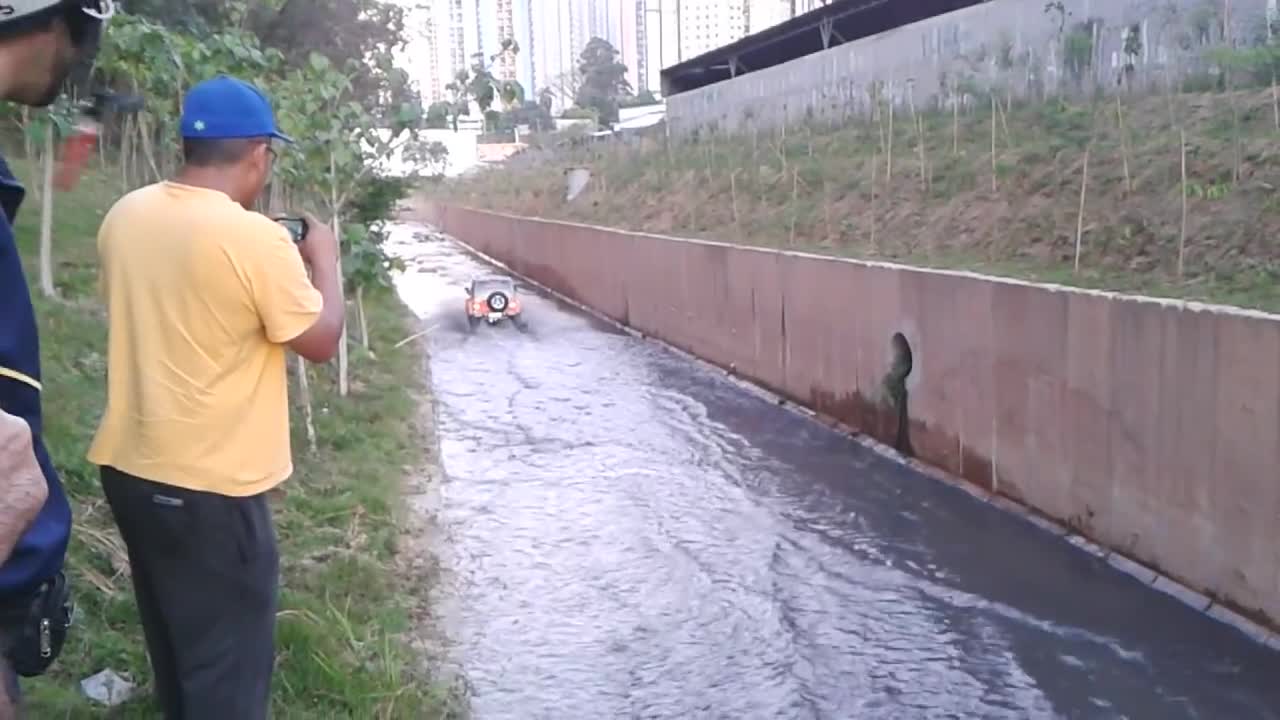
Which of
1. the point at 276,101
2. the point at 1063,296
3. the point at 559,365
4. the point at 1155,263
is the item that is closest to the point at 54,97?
the point at 1063,296

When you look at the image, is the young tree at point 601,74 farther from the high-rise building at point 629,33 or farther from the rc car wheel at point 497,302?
the rc car wheel at point 497,302

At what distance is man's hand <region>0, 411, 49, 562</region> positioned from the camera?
1468mm

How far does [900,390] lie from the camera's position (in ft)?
41.2

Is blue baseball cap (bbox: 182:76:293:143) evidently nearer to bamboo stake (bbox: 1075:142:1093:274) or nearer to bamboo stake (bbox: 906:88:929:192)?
bamboo stake (bbox: 1075:142:1093:274)

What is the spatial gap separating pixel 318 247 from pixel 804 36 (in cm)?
3443

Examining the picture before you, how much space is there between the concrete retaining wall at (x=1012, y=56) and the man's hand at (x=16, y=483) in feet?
44.8

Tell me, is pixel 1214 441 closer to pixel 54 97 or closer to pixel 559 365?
pixel 54 97

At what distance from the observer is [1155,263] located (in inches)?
423

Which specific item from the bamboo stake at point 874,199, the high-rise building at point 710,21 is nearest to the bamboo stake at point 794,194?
the bamboo stake at point 874,199

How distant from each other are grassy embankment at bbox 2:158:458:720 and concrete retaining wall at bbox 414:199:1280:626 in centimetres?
441

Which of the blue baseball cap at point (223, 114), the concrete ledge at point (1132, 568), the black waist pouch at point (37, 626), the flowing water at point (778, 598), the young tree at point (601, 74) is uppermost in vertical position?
the young tree at point (601, 74)

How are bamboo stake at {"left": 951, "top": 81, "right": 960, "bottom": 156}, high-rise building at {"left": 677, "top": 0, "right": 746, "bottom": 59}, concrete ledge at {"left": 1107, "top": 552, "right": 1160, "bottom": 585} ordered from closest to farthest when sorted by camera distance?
concrete ledge at {"left": 1107, "top": 552, "right": 1160, "bottom": 585} < bamboo stake at {"left": 951, "top": 81, "right": 960, "bottom": 156} < high-rise building at {"left": 677, "top": 0, "right": 746, "bottom": 59}

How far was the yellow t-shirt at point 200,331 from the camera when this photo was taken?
3.25 m

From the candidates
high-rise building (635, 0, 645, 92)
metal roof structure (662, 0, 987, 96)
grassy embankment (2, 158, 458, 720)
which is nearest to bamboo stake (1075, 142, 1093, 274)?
grassy embankment (2, 158, 458, 720)
